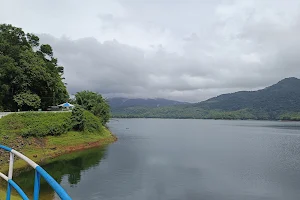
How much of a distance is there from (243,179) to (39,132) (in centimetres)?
3091

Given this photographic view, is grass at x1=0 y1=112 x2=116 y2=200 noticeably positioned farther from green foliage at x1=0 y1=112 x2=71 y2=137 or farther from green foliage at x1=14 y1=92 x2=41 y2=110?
green foliage at x1=14 y1=92 x2=41 y2=110

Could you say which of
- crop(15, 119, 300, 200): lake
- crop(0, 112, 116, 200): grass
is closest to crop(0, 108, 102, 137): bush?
crop(0, 112, 116, 200): grass

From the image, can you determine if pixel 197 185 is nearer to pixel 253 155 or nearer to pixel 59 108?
pixel 253 155

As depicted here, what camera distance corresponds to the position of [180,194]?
25.1 metres

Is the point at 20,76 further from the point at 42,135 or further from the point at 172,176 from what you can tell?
the point at 172,176

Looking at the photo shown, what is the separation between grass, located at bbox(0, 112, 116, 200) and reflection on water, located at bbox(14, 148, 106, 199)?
1.71 m

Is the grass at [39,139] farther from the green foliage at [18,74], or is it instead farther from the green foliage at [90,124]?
the green foliage at [18,74]

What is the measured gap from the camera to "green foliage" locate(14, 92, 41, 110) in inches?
1860

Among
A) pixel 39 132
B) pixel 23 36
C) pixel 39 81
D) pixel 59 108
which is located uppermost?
pixel 23 36

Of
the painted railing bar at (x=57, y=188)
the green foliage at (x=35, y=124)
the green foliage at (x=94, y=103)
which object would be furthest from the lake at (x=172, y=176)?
the green foliage at (x=94, y=103)

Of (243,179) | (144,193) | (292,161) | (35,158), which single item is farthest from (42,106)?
(292,161)

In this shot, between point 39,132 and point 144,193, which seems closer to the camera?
point 144,193

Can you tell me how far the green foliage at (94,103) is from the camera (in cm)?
7050

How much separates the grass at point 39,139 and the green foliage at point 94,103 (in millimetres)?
17468
